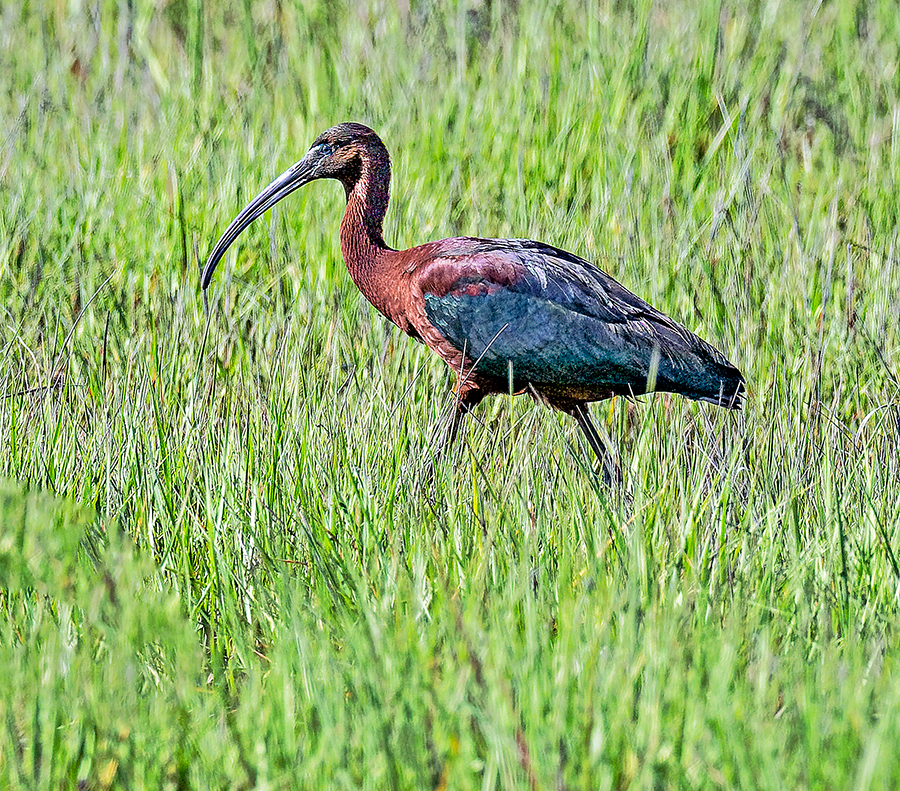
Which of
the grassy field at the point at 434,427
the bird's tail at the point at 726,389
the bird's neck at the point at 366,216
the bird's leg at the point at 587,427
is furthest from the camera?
Answer: the bird's neck at the point at 366,216

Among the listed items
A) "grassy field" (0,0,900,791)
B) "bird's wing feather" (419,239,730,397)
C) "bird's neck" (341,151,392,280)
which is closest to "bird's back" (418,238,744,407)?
"bird's wing feather" (419,239,730,397)

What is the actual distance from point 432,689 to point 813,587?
0.87 metres

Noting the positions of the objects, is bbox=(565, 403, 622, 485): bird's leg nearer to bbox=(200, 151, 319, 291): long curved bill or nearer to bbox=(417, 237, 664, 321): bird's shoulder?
bbox=(417, 237, 664, 321): bird's shoulder

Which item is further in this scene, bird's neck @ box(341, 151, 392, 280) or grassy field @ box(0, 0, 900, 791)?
bird's neck @ box(341, 151, 392, 280)

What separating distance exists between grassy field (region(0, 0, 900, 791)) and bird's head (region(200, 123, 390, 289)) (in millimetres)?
184

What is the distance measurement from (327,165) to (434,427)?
1.21m

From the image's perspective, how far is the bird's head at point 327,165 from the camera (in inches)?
157

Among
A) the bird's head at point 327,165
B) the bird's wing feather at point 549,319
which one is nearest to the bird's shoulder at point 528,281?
the bird's wing feather at point 549,319

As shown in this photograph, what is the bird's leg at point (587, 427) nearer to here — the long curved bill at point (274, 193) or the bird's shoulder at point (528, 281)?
the bird's shoulder at point (528, 281)

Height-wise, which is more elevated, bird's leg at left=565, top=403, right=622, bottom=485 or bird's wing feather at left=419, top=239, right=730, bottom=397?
bird's wing feather at left=419, top=239, right=730, bottom=397

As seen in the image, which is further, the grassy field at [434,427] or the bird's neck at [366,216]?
the bird's neck at [366,216]

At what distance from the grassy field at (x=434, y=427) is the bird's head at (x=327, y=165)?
0.18 m

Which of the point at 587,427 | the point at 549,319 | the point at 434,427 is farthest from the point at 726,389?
the point at 434,427

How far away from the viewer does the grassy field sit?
1821 millimetres
